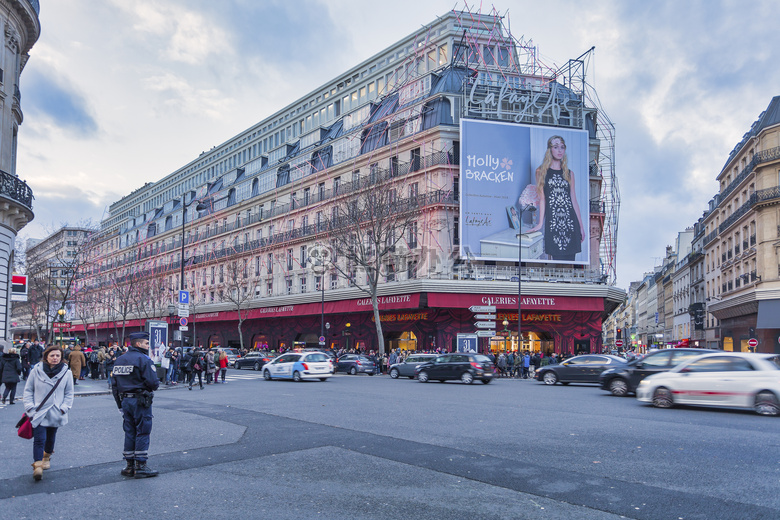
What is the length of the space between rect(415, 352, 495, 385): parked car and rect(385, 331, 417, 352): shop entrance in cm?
1655

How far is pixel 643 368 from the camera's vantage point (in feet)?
63.5

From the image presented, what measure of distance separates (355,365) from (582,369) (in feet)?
49.7

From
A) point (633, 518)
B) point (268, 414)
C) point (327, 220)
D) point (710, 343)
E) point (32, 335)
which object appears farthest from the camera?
point (32, 335)

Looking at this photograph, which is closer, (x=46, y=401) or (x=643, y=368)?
(x=46, y=401)

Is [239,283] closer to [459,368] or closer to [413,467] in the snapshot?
[459,368]

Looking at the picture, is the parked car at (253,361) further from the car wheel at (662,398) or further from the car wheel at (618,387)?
the car wheel at (662,398)

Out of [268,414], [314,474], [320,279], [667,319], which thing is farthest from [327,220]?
[667,319]

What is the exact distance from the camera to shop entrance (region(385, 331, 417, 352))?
4547 centimetres

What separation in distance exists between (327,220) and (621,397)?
29.6 meters

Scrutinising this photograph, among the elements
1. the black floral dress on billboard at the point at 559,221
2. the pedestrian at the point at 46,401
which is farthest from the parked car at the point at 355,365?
the pedestrian at the point at 46,401

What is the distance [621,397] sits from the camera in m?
20.0

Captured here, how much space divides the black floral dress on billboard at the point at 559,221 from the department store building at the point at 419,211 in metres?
0.79

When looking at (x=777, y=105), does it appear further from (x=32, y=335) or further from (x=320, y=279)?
(x=32, y=335)

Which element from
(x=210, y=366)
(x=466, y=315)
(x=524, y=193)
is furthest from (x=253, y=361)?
(x=524, y=193)
